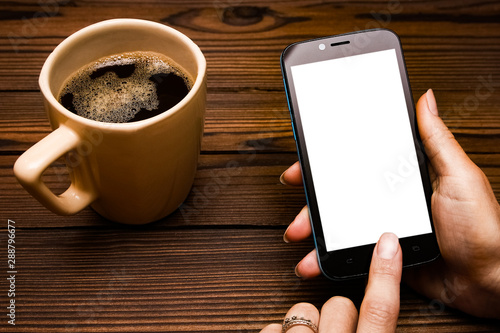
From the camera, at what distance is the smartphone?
0.63m

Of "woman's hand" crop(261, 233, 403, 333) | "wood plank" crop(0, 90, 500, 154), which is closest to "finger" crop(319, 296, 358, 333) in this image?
"woman's hand" crop(261, 233, 403, 333)

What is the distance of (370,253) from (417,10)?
1.67ft

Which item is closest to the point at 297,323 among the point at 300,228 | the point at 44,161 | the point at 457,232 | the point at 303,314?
the point at 303,314

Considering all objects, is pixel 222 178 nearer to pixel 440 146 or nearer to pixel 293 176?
pixel 293 176

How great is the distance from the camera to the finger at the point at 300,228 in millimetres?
641

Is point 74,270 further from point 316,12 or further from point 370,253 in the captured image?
point 316,12

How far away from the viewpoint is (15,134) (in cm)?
74

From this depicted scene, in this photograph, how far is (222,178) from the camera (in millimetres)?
727

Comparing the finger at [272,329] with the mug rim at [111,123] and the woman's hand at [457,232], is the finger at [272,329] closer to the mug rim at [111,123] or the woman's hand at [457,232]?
the woman's hand at [457,232]

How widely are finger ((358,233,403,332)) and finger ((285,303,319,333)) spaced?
0.20 feet

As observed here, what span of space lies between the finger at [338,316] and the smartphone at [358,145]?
6 cm

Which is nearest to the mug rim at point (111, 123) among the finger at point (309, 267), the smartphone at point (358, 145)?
the smartphone at point (358, 145)

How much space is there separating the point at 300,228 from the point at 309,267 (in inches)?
2.0

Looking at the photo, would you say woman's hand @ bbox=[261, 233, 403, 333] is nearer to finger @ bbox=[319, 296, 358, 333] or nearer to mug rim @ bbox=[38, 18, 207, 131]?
finger @ bbox=[319, 296, 358, 333]
